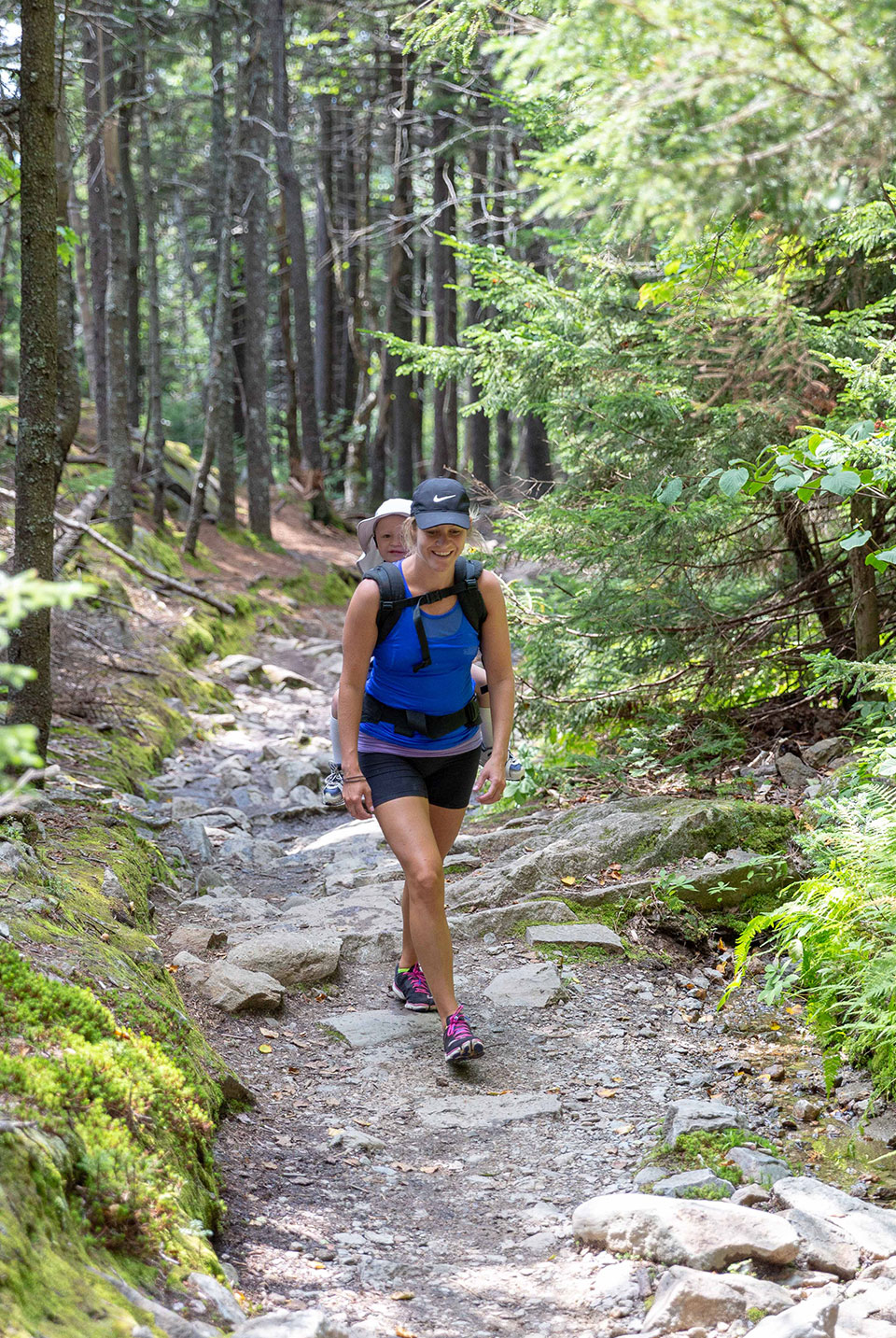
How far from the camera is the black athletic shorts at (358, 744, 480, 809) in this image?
14.4ft

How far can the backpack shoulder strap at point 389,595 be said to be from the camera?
13.7 ft

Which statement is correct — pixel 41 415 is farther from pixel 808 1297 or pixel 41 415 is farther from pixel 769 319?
pixel 808 1297

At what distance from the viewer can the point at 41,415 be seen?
18.2ft

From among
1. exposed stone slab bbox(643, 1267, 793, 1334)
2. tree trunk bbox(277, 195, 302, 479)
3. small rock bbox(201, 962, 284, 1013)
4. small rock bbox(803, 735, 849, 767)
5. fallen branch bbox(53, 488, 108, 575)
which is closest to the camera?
exposed stone slab bbox(643, 1267, 793, 1334)

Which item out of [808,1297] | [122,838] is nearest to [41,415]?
[122,838]

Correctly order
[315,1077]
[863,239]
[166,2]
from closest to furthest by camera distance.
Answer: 1. [315,1077]
2. [863,239]
3. [166,2]

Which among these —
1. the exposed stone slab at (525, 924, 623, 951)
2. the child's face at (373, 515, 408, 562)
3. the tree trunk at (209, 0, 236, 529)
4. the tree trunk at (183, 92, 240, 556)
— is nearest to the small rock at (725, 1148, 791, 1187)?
the exposed stone slab at (525, 924, 623, 951)

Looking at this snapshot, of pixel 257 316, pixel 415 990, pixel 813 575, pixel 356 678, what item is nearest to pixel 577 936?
pixel 415 990

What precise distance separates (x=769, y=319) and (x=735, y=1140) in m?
4.59

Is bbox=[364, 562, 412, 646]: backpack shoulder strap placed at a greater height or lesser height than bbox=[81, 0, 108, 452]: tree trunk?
lesser

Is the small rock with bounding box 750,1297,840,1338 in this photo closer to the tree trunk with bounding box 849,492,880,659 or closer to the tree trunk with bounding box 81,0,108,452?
the tree trunk with bounding box 849,492,880,659

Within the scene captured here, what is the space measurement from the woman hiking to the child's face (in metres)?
0.70

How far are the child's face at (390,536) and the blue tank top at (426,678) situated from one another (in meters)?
→ 0.97

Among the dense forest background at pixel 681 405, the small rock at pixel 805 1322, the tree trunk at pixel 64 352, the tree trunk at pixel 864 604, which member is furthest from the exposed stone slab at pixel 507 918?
the tree trunk at pixel 64 352
